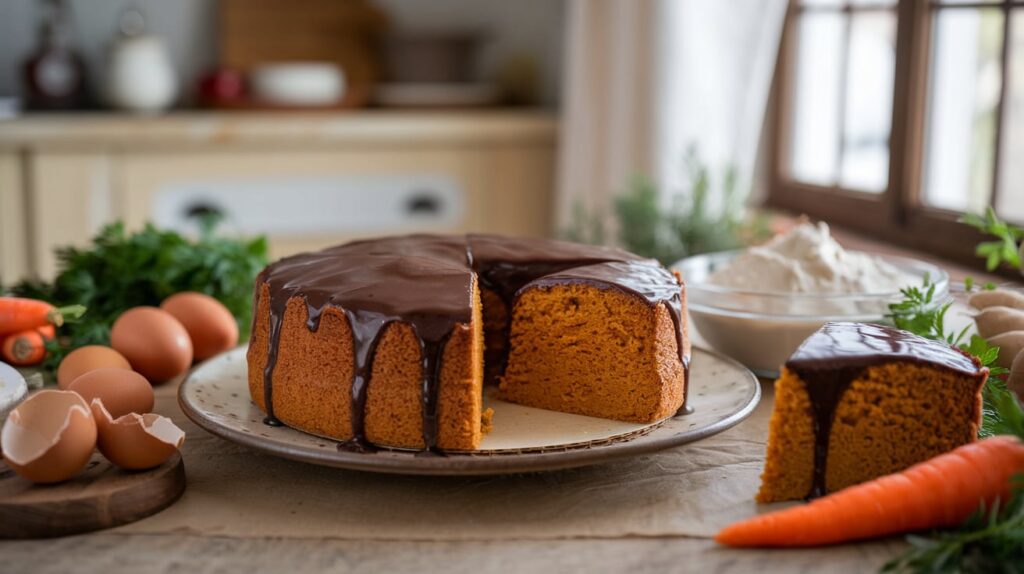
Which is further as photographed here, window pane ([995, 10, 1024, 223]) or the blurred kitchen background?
the blurred kitchen background

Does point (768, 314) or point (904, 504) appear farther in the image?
point (768, 314)

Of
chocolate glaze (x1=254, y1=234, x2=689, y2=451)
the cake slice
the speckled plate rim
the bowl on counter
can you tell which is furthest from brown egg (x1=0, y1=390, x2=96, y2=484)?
the bowl on counter

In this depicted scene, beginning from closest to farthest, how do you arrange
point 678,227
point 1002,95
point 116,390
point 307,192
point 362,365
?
point 362,365 → point 116,390 → point 1002,95 → point 678,227 → point 307,192

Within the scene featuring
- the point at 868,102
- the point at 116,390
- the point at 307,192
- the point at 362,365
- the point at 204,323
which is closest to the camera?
the point at 362,365

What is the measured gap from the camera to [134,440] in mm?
1134

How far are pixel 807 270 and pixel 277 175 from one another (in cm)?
255

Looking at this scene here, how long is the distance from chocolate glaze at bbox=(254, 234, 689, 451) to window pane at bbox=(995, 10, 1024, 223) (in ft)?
4.23

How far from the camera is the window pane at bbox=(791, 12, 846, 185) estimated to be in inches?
129

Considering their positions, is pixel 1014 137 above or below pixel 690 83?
below

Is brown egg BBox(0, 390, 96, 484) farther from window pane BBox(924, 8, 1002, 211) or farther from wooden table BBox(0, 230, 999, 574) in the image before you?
window pane BBox(924, 8, 1002, 211)

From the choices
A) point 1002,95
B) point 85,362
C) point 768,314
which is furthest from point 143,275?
point 1002,95

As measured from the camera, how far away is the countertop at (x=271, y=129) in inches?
142

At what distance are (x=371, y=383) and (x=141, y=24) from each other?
137 inches

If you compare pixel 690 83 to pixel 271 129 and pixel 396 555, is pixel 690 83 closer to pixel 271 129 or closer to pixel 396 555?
pixel 271 129
